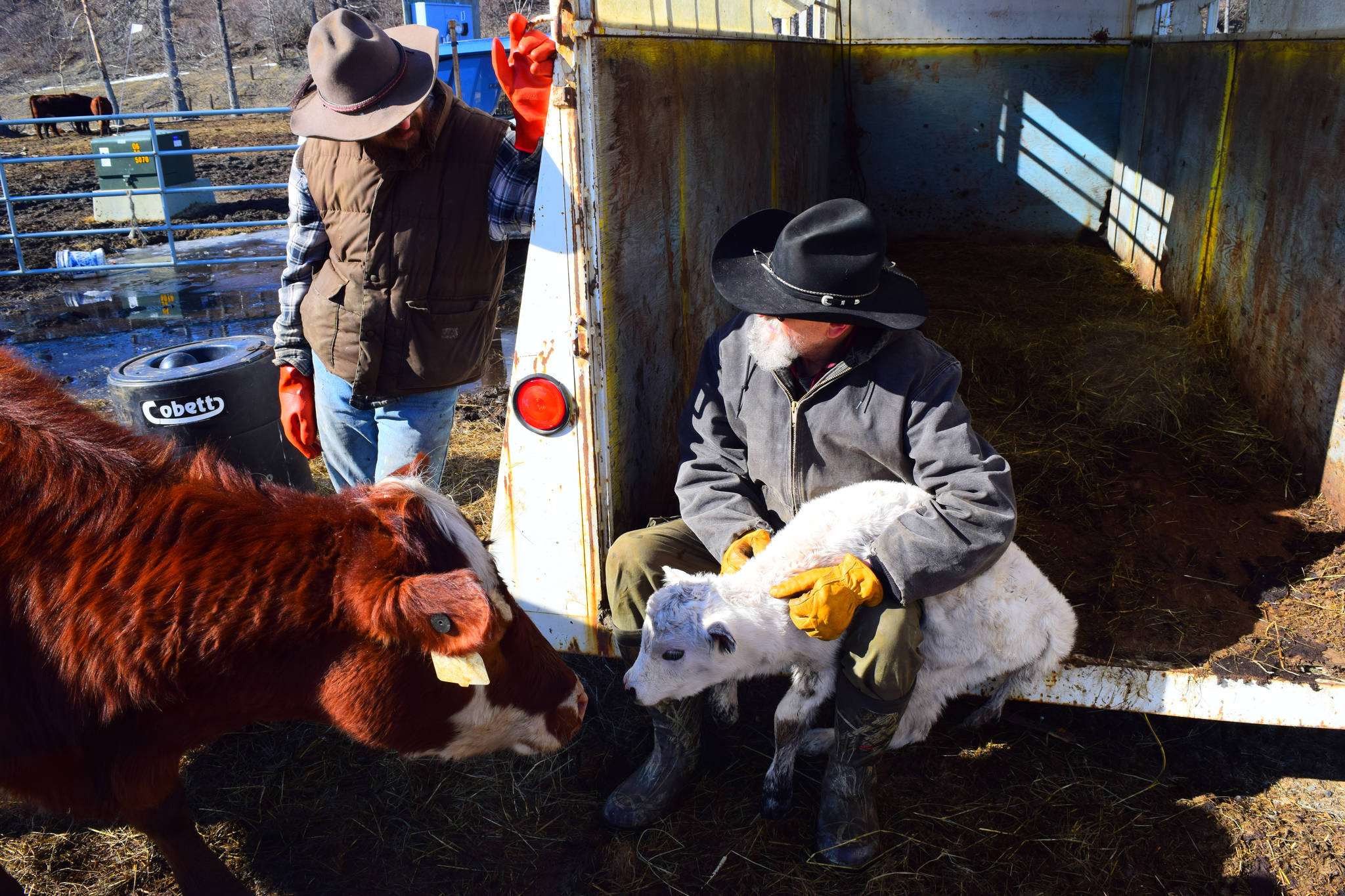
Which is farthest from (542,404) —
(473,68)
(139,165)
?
(139,165)

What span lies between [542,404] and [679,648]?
826 mm

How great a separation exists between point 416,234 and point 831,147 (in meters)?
5.51

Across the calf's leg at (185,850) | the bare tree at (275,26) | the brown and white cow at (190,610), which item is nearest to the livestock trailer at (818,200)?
the brown and white cow at (190,610)

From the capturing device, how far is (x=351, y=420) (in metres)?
3.38

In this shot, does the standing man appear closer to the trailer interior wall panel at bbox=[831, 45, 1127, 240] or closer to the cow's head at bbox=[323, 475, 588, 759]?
the cow's head at bbox=[323, 475, 588, 759]

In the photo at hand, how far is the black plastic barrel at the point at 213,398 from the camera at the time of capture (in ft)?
12.4

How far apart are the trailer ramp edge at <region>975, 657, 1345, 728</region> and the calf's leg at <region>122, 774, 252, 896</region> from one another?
235 centimetres

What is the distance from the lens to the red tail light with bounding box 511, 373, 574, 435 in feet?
9.09

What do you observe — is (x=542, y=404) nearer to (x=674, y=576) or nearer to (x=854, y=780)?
(x=674, y=576)

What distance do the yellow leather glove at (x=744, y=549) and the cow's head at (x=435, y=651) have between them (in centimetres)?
62

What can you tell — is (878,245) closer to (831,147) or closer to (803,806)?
(803,806)

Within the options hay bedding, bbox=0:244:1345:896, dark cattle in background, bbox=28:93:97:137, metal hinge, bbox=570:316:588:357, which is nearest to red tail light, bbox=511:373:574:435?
metal hinge, bbox=570:316:588:357

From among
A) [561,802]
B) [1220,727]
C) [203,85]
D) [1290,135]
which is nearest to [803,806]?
[561,802]

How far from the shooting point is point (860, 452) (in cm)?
286
